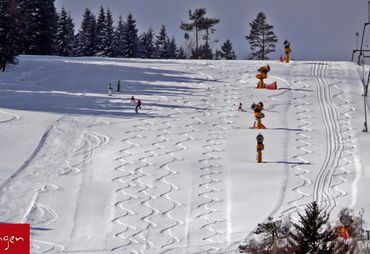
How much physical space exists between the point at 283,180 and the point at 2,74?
2963 cm

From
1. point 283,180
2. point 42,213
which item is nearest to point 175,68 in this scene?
point 283,180

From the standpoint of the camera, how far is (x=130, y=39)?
83625 millimetres

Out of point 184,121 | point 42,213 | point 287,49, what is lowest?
point 42,213

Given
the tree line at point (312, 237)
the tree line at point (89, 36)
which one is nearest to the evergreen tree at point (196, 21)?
the tree line at point (89, 36)

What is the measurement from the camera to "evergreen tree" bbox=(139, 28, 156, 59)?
290 feet

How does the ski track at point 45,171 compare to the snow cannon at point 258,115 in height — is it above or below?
below

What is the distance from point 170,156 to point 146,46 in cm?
5783

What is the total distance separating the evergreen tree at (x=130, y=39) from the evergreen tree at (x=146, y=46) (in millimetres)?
2332

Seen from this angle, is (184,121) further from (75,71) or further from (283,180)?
(75,71)

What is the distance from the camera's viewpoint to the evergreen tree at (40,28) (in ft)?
235

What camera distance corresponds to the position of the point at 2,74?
54.5 metres

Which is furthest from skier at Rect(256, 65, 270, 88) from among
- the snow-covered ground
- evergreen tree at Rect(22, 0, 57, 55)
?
evergreen tree at Rect(22, 0, 57, 55)

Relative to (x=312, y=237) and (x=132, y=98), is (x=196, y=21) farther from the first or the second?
(x=312, y=237)

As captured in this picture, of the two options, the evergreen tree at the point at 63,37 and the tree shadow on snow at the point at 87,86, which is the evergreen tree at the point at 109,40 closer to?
the evergreen tree at the point at 63,37
